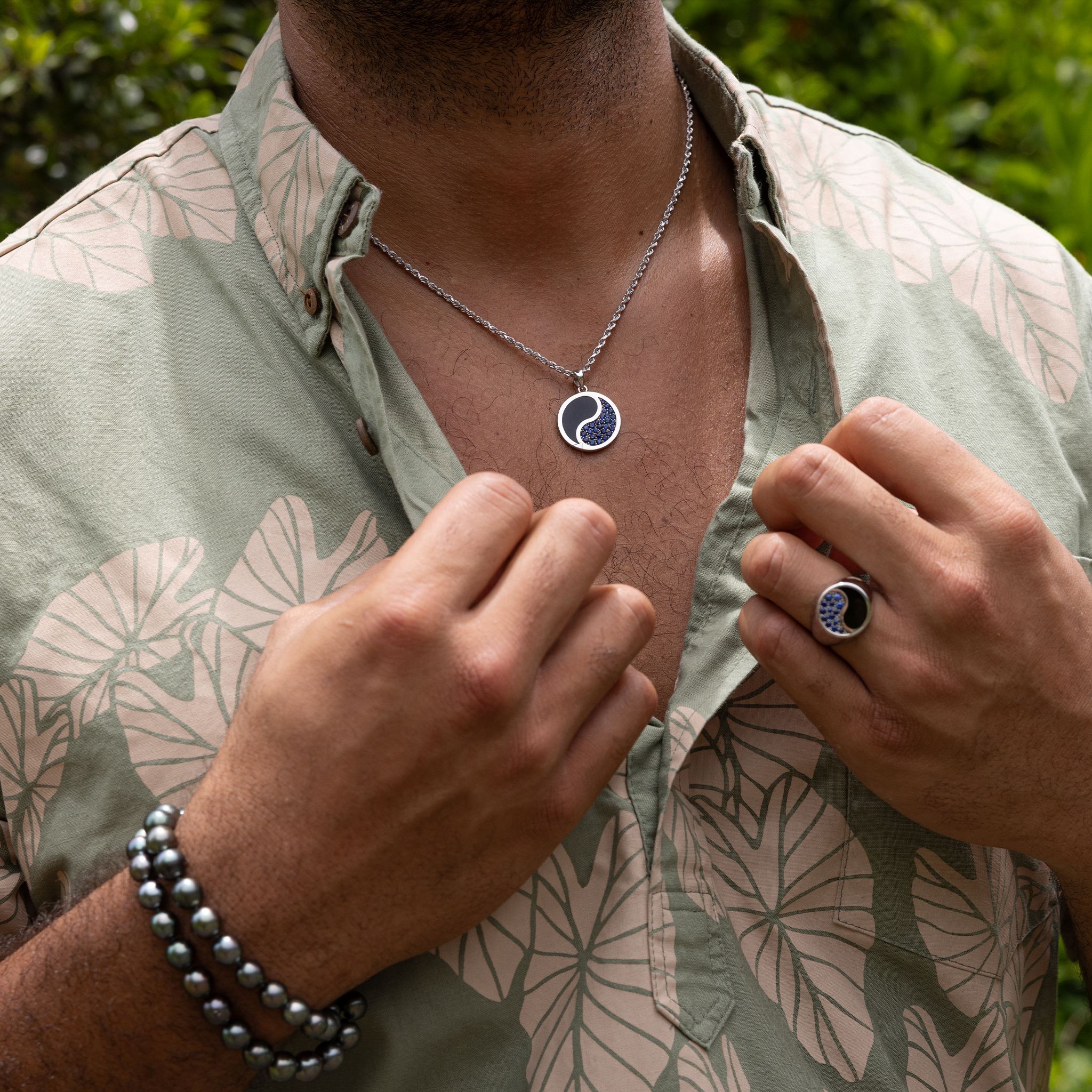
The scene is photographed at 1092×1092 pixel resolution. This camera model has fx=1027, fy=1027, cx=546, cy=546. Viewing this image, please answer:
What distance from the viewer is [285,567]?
1189 mm

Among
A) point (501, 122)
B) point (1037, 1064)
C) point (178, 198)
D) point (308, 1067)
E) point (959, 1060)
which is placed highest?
point (501, 122)

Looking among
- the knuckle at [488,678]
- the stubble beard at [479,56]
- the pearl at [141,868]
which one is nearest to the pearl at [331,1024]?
the pearl at [141,868]

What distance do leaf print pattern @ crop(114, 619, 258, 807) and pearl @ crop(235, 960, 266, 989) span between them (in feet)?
0.72

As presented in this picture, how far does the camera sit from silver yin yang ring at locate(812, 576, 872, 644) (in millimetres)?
1059

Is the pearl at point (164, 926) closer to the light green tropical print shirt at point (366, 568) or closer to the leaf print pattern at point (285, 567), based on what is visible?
the light green tropical print shirt at point (366, 568)

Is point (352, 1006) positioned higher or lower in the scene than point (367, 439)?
lower

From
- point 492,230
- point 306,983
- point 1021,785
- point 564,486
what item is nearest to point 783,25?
point 492,230

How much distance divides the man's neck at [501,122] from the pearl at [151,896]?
88 centimetres

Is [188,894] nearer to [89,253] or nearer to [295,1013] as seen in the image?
[295,1013]

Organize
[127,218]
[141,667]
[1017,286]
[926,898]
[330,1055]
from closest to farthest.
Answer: [330,1055]
[141,667]
[926,898]
[127,218]
[1017,286]

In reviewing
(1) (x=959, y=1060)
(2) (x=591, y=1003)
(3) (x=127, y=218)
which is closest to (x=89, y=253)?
(3) (x=127, y=218)

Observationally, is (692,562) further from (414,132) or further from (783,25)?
(783,25)

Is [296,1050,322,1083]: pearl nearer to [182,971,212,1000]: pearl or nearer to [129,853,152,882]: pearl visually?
[182,971,212,1000]: pearl

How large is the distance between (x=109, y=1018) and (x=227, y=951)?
0.57ft
